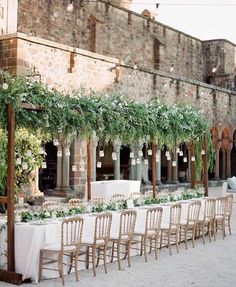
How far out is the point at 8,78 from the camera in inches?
271

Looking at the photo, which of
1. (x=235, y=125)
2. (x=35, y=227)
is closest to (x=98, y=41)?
(x=235, y=125)

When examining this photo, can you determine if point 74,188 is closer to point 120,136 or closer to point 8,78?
point 120,136

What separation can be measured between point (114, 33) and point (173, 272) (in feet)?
46.0

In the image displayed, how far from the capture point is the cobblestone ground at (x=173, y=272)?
601 centimetres

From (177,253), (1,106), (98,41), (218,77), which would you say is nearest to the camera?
(1,106)

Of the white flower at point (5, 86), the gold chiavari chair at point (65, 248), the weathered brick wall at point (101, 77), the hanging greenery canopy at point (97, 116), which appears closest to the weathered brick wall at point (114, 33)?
the weathered brick wall at point (101, 77)

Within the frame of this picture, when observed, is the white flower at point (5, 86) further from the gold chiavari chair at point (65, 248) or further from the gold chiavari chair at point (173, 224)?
the gold chiavari chair at point (173, 224)

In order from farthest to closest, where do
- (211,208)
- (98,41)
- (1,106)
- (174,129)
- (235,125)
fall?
(235,125), (98,41), (174,129), (211,208), (1,106)

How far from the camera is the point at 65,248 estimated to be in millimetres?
6086

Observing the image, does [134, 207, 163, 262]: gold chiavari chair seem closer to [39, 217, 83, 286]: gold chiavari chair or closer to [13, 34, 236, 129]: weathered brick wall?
[39, 217, 83, 286]: gold chiavari chair

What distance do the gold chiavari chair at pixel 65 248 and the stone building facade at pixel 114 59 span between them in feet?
8.29

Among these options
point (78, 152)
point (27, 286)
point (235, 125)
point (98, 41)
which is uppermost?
point (98, 41)

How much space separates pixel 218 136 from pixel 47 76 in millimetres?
10230

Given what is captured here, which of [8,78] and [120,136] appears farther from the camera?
[120,136]
